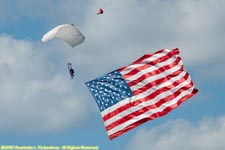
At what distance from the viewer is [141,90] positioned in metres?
55.3

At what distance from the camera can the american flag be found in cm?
5309

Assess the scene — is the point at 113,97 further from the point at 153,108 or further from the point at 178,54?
A: the point at 178,54

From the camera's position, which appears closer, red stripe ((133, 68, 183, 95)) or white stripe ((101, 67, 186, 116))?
white stripe ((101, 67, 186, 116))

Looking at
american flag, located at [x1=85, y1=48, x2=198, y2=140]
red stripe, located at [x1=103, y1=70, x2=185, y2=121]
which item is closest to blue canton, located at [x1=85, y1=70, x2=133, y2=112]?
american flag, located at [x1=85, y1=48, x2=198, y2=140]

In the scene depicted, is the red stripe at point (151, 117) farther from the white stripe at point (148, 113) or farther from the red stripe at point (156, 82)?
the red stripe at point (156, 82)

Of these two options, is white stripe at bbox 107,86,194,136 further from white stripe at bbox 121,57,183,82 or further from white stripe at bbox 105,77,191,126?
white stripe at bbox 121,57,183,82

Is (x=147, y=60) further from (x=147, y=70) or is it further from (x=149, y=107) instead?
(x=149, y=107)

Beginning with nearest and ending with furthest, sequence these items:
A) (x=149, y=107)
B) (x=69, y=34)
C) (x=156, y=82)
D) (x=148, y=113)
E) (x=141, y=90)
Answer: (x=148, y=113) < (x=149, y=107) < (x=141, y=90) < (x=156, y=82) < (x=69, y=34)

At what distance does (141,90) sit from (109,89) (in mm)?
2754

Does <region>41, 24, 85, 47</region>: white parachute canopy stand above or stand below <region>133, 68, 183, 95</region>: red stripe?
above

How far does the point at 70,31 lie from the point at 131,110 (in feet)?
47.5

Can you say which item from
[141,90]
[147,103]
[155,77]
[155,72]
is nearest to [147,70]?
[155,72]

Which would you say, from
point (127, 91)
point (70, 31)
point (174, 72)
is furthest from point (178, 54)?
point (70, 31)

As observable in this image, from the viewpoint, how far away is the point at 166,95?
55.1 m
